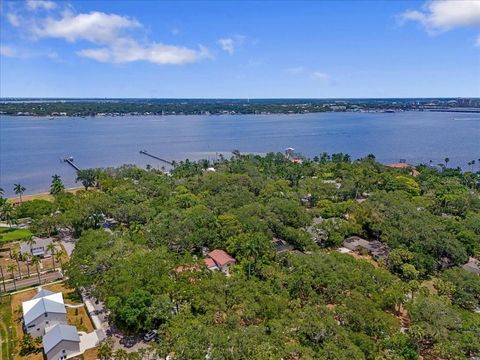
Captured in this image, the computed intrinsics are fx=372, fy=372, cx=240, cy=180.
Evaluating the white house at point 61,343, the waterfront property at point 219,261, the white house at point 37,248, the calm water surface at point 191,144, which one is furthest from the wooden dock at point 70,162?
the white house at point 61,343

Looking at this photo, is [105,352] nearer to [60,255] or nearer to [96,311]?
[96,311]

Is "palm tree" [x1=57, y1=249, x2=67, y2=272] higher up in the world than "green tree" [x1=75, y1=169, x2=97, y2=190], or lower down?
lower down

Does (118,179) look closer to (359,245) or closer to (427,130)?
(359,245)

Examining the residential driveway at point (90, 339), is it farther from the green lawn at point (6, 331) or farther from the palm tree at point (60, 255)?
the palm tree at point (60, 255)

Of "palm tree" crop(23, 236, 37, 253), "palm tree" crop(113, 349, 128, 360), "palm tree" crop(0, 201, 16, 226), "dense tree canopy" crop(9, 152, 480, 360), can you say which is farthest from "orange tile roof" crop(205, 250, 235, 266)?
"palm tree" crop(0, 201, 16, 226)

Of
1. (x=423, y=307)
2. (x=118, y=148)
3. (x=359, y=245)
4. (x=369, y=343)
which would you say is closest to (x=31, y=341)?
(x=369, y=343)

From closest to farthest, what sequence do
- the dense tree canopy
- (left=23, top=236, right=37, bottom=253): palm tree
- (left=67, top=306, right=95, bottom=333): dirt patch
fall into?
1. the dense tree canopy
2. (left=67, top=306, right=95, bottom=333): dirt patch
3. (left=23, top=236, right=37, bottom=253): palm tree

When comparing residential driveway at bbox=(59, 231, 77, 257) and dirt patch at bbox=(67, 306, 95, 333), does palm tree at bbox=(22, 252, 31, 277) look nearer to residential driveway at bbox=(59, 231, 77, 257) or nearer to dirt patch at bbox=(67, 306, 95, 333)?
residential driveway at bbox=(59, 231, 77, 257)

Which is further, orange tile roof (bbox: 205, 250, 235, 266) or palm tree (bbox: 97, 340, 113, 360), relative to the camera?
orange tile roof (bbox: 205, 250, 235, 266)
